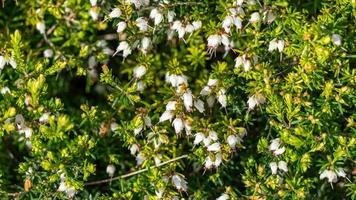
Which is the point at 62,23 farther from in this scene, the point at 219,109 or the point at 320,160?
the point at 320,160

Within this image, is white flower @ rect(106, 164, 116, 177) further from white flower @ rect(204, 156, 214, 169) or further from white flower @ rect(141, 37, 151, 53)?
white flower @ rect(141, 37, 151, 53)

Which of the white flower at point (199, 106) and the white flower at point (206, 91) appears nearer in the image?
the white flower at point (199, 106)

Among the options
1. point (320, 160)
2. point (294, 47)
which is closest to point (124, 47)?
point (294, 47)

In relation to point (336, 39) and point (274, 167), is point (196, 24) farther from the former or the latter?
point (274, 167)

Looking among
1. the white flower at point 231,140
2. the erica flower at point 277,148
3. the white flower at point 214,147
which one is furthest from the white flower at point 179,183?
the erica flower at point 277,148

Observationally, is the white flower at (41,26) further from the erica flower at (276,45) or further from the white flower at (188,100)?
the erica flower at (276,45)

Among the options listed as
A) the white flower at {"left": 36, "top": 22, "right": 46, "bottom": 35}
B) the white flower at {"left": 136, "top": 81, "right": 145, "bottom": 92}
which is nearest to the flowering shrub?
the white flower at {"left": 136, "top": 81, "right": 145, "bottom": 92}

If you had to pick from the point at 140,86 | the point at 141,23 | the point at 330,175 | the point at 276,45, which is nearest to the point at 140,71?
the point at 140,86

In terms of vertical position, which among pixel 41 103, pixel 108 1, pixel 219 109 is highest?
pixel 108 1
